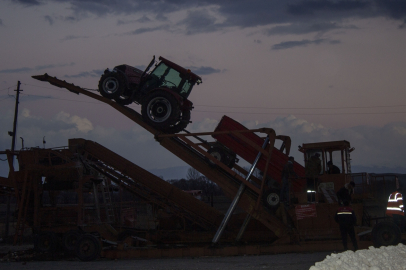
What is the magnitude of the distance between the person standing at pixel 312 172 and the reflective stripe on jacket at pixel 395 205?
201 cm

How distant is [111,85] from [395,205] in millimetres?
8942

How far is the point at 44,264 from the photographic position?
10750 mm

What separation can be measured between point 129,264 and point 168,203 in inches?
135

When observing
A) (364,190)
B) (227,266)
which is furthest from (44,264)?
(364,190)

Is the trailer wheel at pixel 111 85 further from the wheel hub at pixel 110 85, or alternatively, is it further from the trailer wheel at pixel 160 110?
the trailer wheel at pixel 160 110

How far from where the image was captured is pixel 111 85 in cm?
1305

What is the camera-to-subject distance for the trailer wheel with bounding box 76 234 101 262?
37.2 feet

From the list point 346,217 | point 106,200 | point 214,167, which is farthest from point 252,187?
point 106,200

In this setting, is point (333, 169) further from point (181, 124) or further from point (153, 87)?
point (153, 87)

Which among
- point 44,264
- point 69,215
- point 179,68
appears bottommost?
point 44,264

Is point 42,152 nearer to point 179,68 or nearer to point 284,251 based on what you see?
point 179,68

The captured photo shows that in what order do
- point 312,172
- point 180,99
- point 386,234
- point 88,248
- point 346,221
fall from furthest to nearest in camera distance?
point 180,99, point 312,172, point 88,248, point 386,234, point 346,221

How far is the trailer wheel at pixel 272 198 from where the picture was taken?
11.7 metres

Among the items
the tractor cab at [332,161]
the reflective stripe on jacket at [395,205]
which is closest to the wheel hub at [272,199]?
the tractor cab at [332,161]
